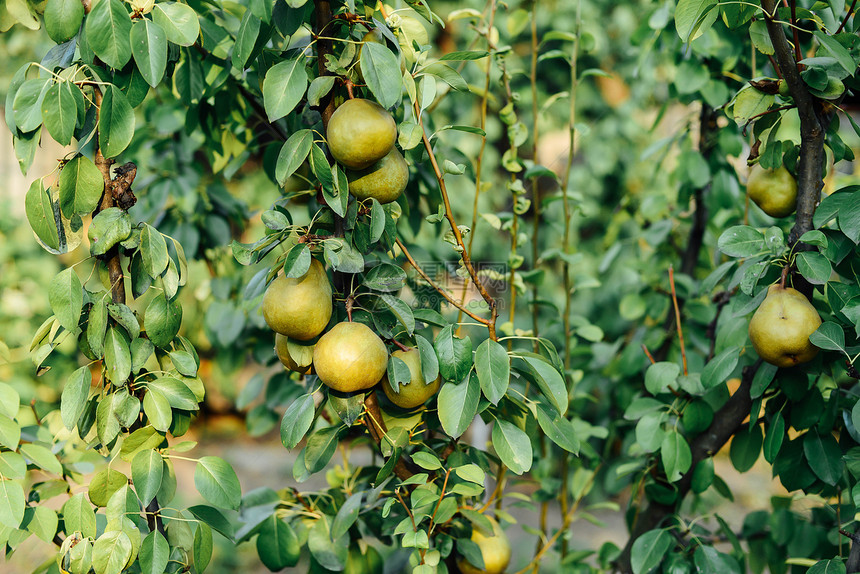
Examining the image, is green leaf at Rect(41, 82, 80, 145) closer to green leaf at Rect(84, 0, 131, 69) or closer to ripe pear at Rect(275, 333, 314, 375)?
green leaf at Rect(84, 0, 131, 69)

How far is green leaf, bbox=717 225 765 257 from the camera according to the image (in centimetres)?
87

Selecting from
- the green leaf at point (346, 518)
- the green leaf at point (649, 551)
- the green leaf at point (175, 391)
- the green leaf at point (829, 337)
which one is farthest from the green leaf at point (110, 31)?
the green leaf at point (649, 551)

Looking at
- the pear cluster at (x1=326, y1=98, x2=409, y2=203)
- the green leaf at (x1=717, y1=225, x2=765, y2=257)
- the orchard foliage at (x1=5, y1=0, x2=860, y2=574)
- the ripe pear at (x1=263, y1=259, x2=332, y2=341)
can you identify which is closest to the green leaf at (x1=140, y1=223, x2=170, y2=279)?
the orchard foliage at (x1=5, y1=0, x2=860, y2=574)

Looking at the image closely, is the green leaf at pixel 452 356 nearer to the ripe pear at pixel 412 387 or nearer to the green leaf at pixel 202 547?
the ripe pear at pixel 412 387

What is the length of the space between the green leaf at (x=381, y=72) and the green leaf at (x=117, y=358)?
0.41 meters

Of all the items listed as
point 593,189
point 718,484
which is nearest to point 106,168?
point 718,484

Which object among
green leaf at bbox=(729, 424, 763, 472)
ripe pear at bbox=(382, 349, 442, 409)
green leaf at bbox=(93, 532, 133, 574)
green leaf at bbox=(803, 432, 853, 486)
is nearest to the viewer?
green leaf at bbox=(93, 532, 133, 574)

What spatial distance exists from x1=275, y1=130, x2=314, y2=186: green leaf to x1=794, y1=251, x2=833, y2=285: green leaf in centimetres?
62

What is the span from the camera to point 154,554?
729mm

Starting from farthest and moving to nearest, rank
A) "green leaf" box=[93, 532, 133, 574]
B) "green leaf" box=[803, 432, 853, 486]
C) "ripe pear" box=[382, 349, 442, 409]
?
"green leaf" box=[803, 432, 853, 486]
"ripe pear" box=[382, 349, 442, 409]
"green leaf" box=[93, 532, 133, 574]

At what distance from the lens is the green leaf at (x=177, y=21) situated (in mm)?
734

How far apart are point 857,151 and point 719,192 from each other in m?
2.10

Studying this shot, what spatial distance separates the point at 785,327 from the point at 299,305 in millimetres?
589

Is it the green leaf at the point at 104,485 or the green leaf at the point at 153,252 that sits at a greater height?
the green leaf at the point at 153,252
